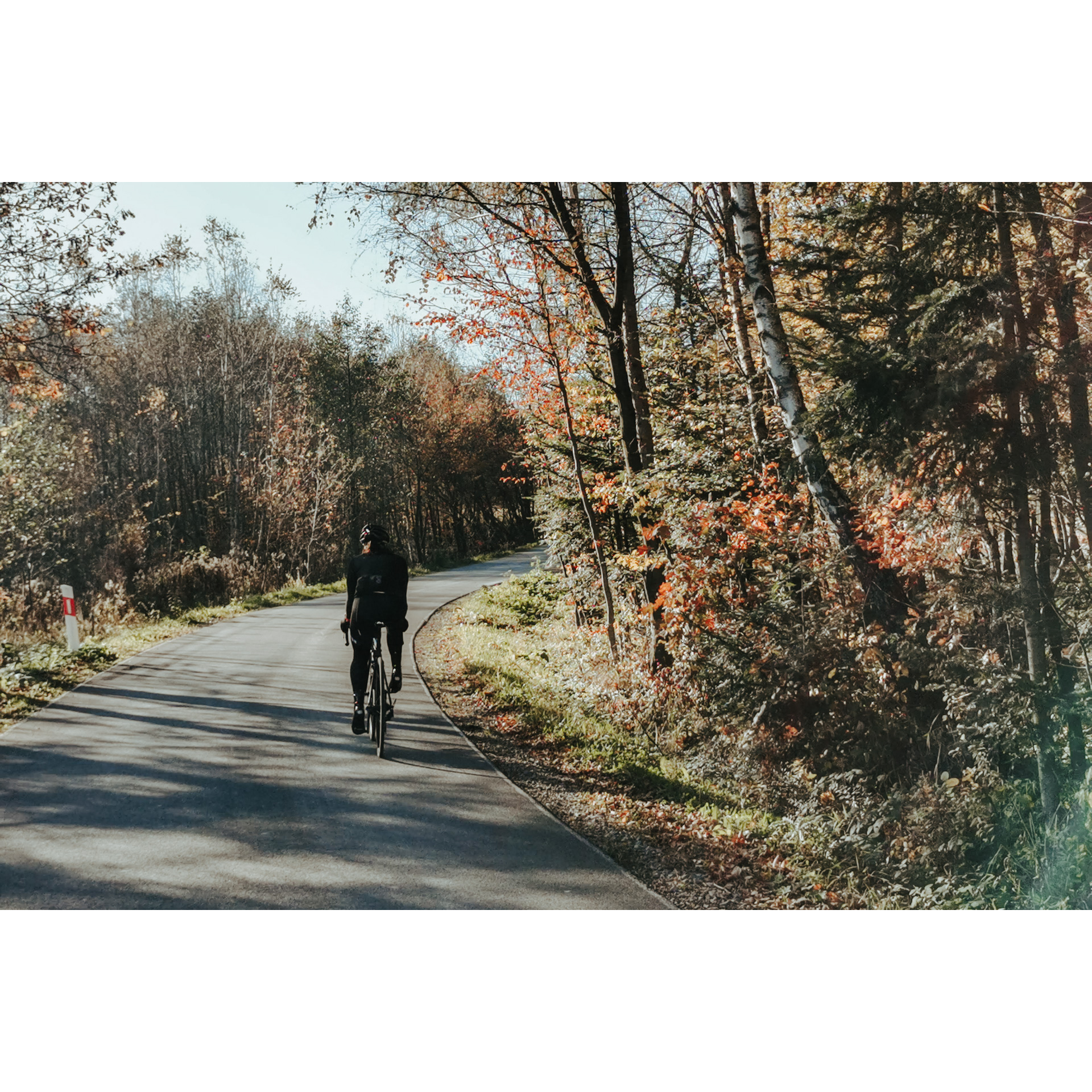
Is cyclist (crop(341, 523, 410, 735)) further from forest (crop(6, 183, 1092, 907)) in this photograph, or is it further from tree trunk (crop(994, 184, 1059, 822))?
tree trunk (crop(994, 184, 1059, 822))

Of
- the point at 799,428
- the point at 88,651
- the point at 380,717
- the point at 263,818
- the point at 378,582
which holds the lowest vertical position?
the point at 263,818

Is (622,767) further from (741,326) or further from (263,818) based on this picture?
(741,326)

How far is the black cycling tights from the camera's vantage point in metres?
6.34

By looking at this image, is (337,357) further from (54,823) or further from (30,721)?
(54,823)

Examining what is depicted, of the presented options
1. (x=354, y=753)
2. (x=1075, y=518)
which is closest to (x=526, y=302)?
(x=354, y=753)

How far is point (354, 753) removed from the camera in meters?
6.13

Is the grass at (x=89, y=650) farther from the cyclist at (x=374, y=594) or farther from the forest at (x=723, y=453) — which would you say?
the cyclist at (x=374, y=594)

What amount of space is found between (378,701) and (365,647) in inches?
19.1

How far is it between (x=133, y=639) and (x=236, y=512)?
Result: 3458 mm

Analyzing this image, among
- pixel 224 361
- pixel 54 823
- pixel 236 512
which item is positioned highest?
pixel 224 361

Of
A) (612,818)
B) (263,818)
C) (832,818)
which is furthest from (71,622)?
(832,818)

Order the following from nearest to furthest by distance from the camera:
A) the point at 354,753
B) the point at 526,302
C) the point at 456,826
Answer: the point at 456,826 < the point at 354,753 < the point at 526,302

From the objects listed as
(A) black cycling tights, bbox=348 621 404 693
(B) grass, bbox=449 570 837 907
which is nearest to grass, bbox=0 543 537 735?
(A) black cycling tights, bbox=348 621 404 693

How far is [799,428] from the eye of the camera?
5.11 meters
